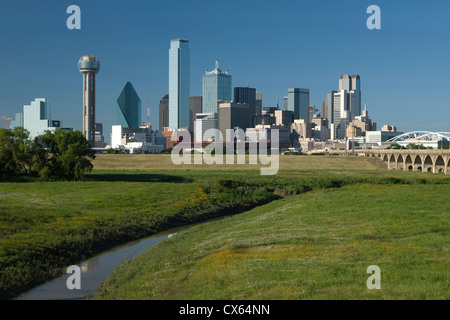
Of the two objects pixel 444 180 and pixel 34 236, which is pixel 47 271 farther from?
pixel 444 180

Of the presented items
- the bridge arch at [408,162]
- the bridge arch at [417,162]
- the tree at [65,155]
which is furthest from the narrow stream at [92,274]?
the bridge arch at [408,162]

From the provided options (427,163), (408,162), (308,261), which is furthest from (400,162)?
(308,261)

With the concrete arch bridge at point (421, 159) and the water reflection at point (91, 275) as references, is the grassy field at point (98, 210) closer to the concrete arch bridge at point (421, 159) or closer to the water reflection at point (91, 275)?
the water reflection at point (91, 275)

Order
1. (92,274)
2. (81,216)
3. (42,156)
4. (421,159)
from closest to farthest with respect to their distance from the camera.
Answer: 1. (92,274)
2. (81,216)
3. (42,156)
4. (421,159)

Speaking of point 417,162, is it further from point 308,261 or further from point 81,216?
point 308,261

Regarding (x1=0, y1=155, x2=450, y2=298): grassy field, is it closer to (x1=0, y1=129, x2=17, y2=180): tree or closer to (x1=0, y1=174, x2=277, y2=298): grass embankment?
(x1=0, y1=174, x2=277, y2=298): grass embankment

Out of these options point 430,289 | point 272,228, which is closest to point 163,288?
point 430,289
